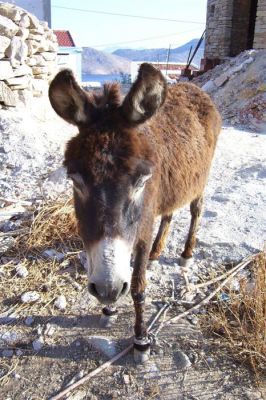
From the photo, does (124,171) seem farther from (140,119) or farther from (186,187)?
(186,187)

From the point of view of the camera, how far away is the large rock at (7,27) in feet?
21.1

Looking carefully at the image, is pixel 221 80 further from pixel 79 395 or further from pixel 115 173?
pixel 79 395

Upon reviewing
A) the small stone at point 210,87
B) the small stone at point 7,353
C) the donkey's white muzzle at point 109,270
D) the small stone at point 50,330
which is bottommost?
the small stone at point 7,353

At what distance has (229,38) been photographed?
13008 millimetres

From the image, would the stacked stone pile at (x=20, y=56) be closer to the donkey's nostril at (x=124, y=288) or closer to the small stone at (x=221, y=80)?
the small stone at (x=221, y=80)

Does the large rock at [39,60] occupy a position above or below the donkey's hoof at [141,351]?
above

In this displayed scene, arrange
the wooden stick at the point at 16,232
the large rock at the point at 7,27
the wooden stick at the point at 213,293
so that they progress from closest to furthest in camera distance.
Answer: the wooden stick at the point at 213,293, the wooden stick at the point at 16,232, the large rock at the point at 7,27

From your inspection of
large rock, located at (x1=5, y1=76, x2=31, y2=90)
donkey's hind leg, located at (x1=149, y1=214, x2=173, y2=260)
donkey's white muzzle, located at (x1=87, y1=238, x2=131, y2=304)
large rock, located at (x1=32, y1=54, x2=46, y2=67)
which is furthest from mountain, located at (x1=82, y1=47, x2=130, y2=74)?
donkey's white muzzle, located at (x1=87, y1=238, x2=131, y2=304)

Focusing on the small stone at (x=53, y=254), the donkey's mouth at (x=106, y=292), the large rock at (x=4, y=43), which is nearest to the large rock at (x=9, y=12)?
the large rock at (x=4, y=43)

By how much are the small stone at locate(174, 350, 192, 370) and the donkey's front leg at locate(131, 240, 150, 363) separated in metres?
0.22

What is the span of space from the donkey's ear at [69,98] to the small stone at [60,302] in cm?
169

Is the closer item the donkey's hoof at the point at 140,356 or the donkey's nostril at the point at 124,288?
the donkey's nostril at the point at 124,288

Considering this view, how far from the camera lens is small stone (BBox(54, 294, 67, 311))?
3223 millimetres

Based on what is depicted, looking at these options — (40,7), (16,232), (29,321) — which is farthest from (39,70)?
(40,7)
